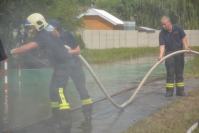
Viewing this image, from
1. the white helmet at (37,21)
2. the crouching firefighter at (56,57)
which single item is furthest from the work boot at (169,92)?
the white helmet at (37,21)

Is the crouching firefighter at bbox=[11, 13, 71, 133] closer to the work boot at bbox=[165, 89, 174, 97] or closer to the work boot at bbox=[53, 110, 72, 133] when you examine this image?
the work boot at bbox=[53, 110, 72, 133]

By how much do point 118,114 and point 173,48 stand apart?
9.04ft

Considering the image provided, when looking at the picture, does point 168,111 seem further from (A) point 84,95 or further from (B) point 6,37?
(B) point 6,37

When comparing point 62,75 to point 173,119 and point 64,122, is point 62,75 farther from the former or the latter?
point 173,119

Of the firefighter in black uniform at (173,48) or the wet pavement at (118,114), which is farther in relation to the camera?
the firefighter in black uniform at (173,48)

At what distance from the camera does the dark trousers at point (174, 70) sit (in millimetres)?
12516

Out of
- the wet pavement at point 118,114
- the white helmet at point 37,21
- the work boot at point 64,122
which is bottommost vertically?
the wet pavement at point 118,114

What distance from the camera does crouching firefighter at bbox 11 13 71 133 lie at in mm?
8125

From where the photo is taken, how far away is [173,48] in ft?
41.1

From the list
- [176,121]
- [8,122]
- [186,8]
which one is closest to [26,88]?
[8,122]

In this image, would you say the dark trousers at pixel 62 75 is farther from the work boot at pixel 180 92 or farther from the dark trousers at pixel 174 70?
the work boot at pixel 180 92

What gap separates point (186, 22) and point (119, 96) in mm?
46839

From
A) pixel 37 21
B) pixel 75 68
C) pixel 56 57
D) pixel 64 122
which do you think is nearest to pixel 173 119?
pixel 75 68

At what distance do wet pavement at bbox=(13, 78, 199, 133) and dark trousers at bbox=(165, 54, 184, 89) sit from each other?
11.8 inches
